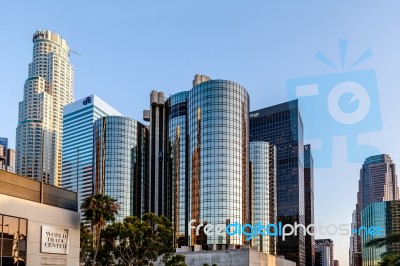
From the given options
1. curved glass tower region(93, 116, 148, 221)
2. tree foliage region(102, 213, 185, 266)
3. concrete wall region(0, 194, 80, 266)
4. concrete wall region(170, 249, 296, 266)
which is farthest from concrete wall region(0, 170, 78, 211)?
curved glass tower region(93, 116, 148, 221)

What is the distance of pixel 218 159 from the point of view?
140 m

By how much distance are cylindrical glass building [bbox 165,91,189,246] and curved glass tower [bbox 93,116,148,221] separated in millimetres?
21684

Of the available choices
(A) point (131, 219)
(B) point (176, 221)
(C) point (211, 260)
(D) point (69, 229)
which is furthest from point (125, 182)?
(D) point (69, 229)

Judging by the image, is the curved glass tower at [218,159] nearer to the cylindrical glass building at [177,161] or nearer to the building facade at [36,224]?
the cylindrical glass building at [177,161]

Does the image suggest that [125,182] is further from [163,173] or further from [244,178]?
[244,178]

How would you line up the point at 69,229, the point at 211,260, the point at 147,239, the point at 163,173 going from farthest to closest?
the point at 163,173, the point at 211,260, the point at 147,239, the point at 69,229

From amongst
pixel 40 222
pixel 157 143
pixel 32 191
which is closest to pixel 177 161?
pixel 157 143

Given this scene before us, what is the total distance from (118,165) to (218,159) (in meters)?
63.6

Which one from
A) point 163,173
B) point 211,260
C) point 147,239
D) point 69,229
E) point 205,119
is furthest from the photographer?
point 163,173

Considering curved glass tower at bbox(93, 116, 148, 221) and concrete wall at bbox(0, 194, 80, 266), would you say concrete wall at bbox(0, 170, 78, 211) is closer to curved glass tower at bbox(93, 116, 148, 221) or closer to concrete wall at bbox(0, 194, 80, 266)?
concrete wall at bbox(0, 194, 80, 266)

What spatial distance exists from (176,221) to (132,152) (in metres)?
50.4

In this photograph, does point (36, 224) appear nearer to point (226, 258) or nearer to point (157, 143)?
point (226, 258)

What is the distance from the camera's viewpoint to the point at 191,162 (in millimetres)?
146750

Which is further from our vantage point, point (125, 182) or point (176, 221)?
point (125, 182)
